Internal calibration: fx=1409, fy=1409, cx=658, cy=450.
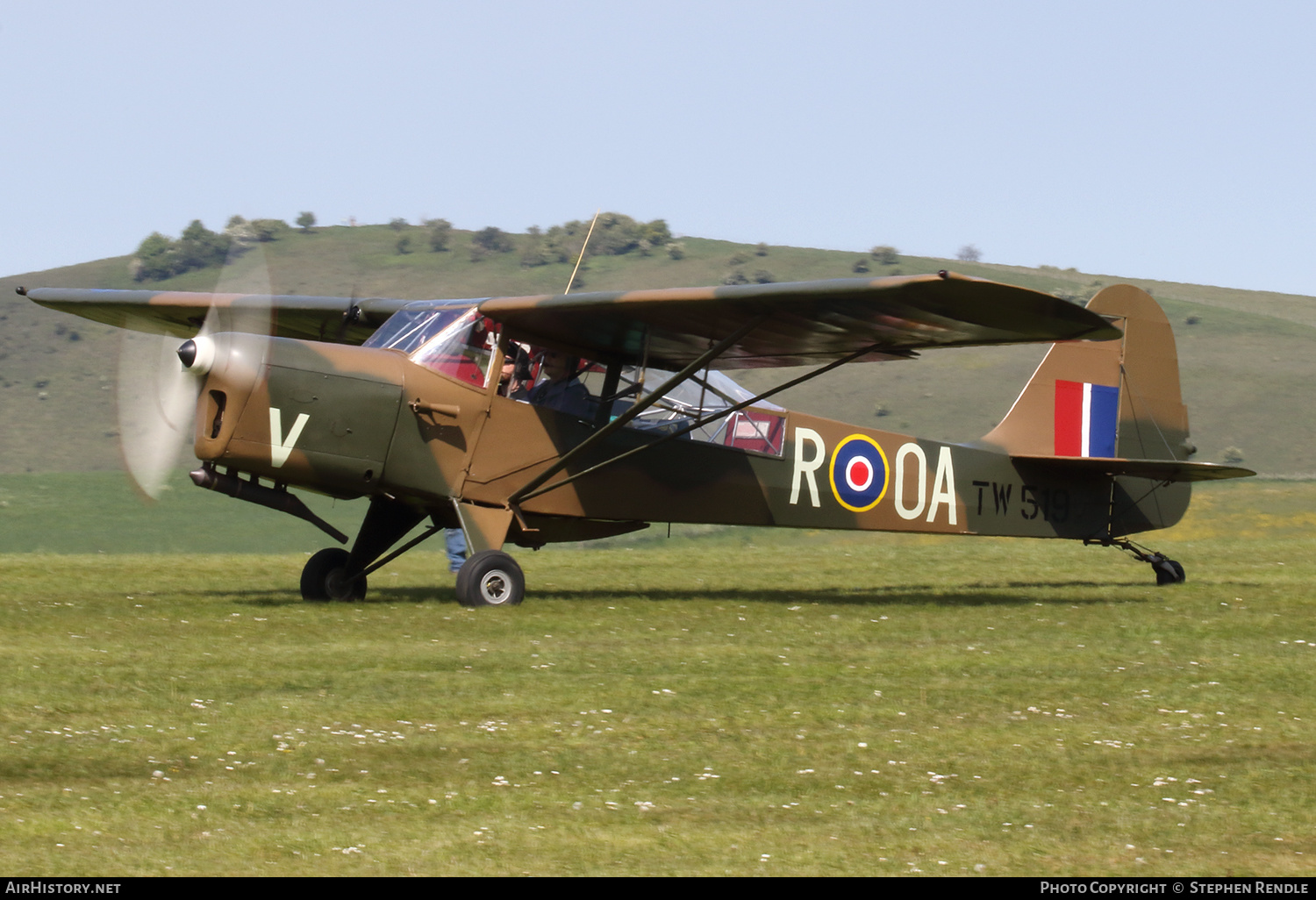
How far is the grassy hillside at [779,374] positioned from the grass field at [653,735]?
88.2 feet

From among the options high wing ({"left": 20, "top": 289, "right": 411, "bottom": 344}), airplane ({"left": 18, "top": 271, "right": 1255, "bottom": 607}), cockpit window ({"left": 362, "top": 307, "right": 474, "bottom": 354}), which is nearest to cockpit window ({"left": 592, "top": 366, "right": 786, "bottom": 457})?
airplane ({"left": 18, "top": 271, "right": 1255, "bottom": 607})

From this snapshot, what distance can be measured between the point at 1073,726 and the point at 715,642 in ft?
10.7

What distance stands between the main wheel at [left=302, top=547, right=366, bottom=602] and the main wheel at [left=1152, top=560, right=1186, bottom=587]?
8.58 metres

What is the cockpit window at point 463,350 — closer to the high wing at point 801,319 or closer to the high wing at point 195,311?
the high wing at point 801,319

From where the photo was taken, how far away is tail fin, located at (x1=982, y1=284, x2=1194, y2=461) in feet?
51.6

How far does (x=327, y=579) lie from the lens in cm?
1277

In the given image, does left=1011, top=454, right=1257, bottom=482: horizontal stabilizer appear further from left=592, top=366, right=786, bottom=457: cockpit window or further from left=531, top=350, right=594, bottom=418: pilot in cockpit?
left=531, top=350, right=594, bottom=418: pilot in cockpit

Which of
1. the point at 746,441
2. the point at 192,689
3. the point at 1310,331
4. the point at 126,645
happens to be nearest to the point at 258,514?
the point at 746,441

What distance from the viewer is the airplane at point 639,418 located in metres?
11.1

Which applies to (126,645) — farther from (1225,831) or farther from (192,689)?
(1225,831)

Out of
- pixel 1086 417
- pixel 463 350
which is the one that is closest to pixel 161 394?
pixel 463 350

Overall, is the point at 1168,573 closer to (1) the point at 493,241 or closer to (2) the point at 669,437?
(2) the point at 669,437

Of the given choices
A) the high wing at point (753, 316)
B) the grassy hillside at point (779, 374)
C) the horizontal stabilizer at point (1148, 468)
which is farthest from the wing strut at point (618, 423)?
the grassy hillside at point (779, 374)

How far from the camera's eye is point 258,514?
28.9m
